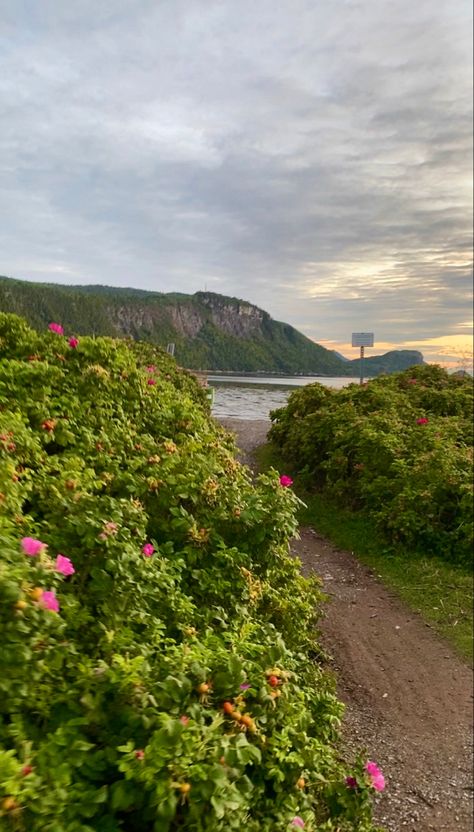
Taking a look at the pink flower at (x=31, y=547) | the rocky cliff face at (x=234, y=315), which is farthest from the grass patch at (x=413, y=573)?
the rocky cliff face at (x=234, y=315)

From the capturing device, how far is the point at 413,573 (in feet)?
22.6

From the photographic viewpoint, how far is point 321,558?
24.5ft

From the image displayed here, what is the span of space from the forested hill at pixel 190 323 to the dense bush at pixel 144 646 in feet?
134

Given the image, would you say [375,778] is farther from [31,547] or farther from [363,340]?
[363,340]

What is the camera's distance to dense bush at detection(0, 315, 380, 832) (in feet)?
5.56

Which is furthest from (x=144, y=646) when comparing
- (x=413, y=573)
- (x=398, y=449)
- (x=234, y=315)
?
(x=234, y=315)

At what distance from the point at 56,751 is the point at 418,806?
123 inches

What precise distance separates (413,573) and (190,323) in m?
140

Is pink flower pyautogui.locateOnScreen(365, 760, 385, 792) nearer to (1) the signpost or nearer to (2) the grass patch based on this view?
(2) the grass patch

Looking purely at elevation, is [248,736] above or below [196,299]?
below

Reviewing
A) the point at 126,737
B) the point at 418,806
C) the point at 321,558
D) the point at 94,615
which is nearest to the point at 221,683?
the point at 126,737

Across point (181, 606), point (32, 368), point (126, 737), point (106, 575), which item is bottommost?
point (126, 737)

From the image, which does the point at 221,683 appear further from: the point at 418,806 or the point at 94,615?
the point at 418,806

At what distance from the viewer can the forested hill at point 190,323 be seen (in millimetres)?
75375
